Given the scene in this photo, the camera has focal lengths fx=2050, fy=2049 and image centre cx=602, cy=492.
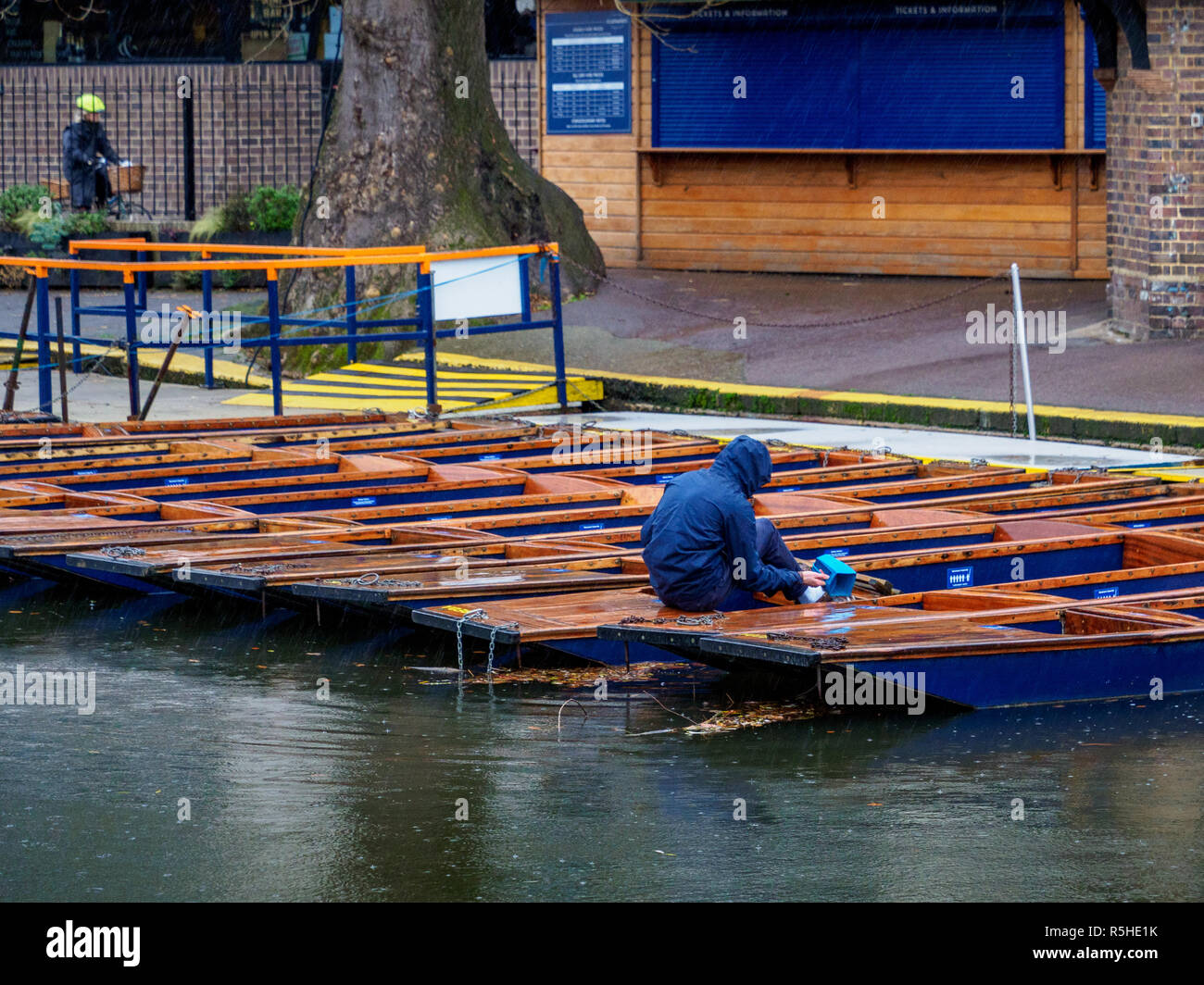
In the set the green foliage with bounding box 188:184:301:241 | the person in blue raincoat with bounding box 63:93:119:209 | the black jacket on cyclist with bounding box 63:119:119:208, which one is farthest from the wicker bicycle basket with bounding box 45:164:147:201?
the green foliage with bounding box 188:184:301:241

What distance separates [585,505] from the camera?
1255 cm

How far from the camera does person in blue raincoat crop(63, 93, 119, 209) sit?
88.5 ft

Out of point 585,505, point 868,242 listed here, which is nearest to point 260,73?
point 868,242

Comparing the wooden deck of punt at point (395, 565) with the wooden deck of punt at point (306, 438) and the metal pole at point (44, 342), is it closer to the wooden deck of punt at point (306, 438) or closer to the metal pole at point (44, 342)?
the wooden deck of punt at point (306, 438)

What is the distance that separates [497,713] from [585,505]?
12.3 ft

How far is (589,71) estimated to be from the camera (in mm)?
23531

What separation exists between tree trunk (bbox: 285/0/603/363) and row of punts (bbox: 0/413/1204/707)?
5.24 meters

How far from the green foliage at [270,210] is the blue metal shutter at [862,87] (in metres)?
5.62

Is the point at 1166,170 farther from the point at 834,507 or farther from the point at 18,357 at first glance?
the point at 18,357

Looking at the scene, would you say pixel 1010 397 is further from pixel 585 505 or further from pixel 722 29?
pixel 722 29

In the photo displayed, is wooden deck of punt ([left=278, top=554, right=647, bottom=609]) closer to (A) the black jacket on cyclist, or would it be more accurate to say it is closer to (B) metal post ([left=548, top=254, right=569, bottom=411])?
(B) metal post ([left=548, top=254, right=569, bottom=411])

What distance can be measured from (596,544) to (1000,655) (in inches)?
117

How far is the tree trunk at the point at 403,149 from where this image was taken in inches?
799
